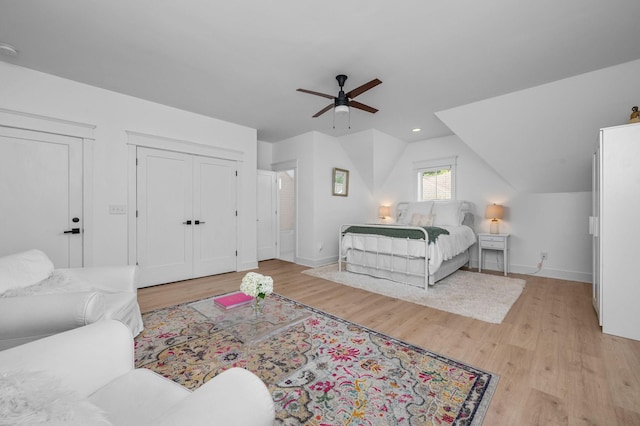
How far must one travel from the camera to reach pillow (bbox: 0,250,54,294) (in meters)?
1.66

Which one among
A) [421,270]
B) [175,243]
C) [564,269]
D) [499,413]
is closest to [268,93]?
[175,243]

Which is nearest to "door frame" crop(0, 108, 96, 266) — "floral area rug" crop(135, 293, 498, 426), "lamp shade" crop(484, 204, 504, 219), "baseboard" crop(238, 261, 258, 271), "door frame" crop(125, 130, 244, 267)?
"door frame" crop(125, 130, 244, 267)

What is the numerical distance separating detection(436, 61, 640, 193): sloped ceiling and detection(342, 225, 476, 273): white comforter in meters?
1.32

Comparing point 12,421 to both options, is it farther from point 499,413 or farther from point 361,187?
point 361,187

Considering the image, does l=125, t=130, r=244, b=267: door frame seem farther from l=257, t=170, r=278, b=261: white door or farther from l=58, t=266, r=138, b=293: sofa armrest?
l=257, t=170, r=278, b=261: white door

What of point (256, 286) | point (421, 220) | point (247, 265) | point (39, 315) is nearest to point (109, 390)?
point (39, 315)

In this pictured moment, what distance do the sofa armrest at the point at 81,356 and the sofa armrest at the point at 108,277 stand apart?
133 cm

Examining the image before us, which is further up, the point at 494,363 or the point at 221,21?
the point at 221,21

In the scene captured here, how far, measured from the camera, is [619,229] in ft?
7.80

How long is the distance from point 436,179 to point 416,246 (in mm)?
2637

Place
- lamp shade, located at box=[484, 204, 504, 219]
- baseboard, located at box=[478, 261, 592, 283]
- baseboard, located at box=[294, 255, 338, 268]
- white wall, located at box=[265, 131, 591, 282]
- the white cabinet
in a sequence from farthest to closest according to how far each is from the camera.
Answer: baseboard, located at box=[294, 255, 338, 268], lamp shade, located at box=[484, 204, 504, 219], white wall, located at box=[265, 131, 591, 282], baseboard, located at box=[478, 261, 592, 283], the white cabinet

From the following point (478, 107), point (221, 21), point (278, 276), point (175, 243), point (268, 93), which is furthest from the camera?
point (278, 276)

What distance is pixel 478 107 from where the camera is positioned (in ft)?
12.4

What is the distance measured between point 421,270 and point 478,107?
8.23 ft
